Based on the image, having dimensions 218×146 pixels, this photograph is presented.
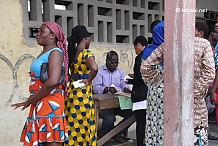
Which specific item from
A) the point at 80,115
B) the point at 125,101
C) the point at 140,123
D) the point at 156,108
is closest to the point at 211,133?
the point at 140,123

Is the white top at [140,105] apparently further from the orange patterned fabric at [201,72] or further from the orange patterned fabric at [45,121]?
the orange patterned fabric at [45,121]

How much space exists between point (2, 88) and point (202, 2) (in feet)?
14.7

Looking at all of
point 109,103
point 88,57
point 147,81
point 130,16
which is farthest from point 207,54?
point 130,16

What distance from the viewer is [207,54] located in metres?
2.79

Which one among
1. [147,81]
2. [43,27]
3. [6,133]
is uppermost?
[43,27]

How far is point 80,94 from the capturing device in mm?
3566

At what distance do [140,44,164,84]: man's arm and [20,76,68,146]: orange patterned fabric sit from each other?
0.80 meters

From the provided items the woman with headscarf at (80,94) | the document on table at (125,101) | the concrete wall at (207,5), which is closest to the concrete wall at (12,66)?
the woman with headscarf at (80,94)

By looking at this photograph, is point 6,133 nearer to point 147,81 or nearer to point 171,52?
point 147,81

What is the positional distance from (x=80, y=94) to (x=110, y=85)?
120 cm

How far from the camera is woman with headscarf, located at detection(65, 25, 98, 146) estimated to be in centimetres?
353

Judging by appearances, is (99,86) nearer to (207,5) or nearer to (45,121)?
(45,121)

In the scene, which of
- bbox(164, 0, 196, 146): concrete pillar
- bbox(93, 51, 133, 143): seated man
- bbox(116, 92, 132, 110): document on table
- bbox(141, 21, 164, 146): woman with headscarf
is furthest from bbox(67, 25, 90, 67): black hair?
bbox(164, 0, 196, 146): concrete pillar

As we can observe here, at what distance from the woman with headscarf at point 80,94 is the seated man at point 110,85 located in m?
0.78
